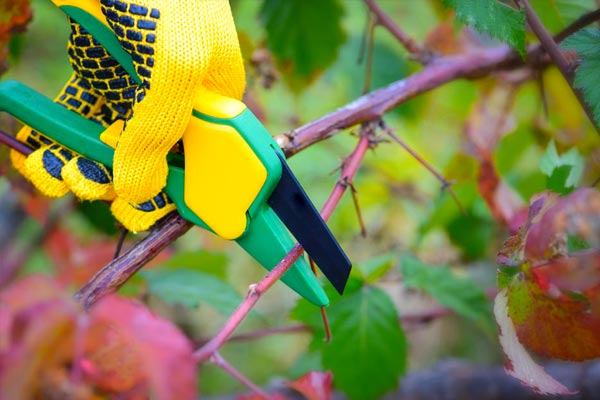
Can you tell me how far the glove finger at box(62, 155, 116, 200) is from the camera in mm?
554

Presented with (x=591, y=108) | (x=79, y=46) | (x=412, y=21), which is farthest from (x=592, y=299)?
(x=412, y=21)

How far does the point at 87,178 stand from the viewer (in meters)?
0.56

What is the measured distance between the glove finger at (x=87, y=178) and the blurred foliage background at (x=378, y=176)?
168mm

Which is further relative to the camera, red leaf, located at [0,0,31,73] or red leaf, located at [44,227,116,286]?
red leaf, located at [44,227,116,286]

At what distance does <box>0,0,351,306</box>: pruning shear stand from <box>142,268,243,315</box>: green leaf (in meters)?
0.22

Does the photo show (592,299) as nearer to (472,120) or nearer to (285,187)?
(285,187)

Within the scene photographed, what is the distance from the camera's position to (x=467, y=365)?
41.8 inches

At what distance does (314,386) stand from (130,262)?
6.7 inches

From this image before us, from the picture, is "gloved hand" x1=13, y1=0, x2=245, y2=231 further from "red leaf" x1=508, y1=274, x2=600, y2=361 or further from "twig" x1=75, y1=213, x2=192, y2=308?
"red leaf" x1=508, y1=274, x2=600, y2=361

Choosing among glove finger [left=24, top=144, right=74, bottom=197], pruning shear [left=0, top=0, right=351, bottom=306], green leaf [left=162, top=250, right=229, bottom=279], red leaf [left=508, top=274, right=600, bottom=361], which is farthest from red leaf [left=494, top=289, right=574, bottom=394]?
green leaf [left=162, top=250, right=229, bottom=279]

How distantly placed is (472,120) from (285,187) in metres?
0.57

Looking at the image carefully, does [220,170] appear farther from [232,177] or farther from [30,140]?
[30,140]

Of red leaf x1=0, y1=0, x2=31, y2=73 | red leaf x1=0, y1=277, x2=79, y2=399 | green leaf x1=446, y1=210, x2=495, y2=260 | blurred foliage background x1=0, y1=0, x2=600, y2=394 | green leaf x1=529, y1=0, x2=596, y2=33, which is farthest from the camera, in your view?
green leaf x1=446, y1=210, x2=495, y2=260

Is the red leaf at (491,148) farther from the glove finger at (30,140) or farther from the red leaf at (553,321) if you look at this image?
the glove finger at (30,140)
